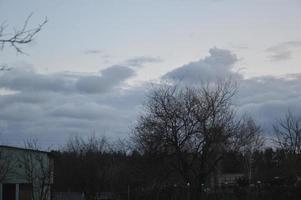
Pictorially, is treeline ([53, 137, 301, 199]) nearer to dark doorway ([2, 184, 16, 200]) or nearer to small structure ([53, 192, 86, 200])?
small structure ([53, 192, 86, 200])

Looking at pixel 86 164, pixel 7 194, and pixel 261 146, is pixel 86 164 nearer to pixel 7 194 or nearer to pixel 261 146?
pixel 261 146

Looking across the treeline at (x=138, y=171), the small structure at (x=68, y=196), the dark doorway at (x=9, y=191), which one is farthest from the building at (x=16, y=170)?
the small structure at (x=68, y=196)

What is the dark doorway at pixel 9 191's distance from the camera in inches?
1805

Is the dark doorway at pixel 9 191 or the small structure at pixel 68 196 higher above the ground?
the dark doorway at pixel 9 191

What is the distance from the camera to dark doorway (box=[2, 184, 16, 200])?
1805 inches

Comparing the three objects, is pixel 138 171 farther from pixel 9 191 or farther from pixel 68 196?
pixel 68 196

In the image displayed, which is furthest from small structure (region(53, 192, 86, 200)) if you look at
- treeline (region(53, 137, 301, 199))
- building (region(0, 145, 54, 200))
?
building (region(0, 145, 54, 200))

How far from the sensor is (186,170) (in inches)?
1718

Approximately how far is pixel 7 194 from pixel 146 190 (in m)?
13.0

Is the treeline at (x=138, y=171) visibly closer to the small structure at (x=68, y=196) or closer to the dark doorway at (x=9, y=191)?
the small structure at (x=68, y=196)

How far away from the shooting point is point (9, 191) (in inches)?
1839

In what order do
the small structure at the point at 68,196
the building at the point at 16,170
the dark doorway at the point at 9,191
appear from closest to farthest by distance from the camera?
the building at the point at 16,170
the dark doorway at the point at 9,191
the small structure at the point at 68,196

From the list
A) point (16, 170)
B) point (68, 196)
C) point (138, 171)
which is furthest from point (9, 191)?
point (68, 196)

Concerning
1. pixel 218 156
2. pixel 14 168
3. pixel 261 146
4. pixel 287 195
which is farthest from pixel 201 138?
pixel 261 146
